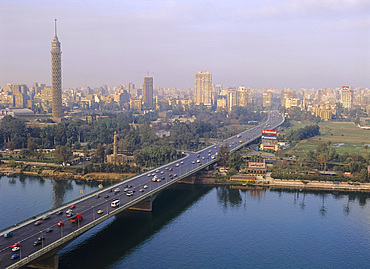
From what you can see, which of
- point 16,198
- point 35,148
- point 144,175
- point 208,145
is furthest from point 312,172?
point 35,148

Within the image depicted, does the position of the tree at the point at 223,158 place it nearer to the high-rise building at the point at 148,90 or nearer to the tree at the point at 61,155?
the tree at the point at 61,155

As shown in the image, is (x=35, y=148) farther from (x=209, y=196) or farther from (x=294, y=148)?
(x=294, y=148)

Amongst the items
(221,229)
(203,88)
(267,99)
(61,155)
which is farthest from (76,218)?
(267,99)

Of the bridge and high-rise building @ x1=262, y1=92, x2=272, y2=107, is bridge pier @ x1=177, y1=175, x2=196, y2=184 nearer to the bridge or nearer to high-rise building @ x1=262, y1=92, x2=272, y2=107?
the bridge

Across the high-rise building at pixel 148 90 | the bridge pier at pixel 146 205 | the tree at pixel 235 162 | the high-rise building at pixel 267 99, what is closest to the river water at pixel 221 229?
the bridge pier at pixel 146 205

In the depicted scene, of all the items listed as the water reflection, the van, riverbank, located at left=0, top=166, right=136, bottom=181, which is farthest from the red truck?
the water reflection
